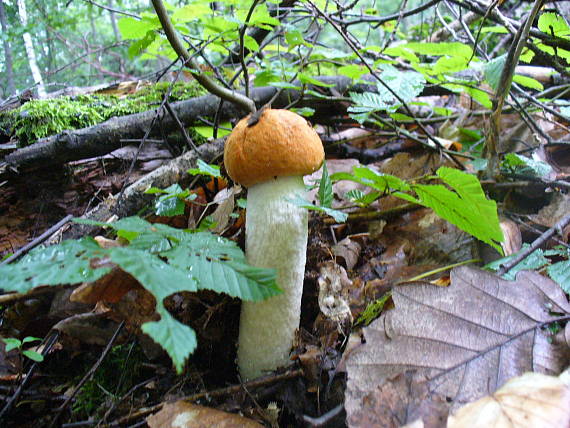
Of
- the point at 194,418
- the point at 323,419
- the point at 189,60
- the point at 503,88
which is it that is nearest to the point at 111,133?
the point at 189,60

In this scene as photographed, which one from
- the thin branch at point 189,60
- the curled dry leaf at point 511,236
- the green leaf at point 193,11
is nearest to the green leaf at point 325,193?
the thin branch at point 189,60

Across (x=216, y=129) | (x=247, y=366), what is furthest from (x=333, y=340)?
(x=216, y=129)

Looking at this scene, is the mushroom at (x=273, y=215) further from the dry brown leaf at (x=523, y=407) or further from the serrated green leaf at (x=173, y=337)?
the dry brown leaf at (x=523, y=407)

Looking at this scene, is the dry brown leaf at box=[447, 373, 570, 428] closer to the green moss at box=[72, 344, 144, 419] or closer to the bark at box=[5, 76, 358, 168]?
the green moss at box=[72, 344, 144, 419]

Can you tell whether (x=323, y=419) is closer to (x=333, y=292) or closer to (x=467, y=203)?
(x=333, y=292)

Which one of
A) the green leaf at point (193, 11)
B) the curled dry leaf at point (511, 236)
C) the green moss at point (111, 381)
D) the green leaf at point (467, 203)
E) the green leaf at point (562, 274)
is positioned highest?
the green leaf at point (193, 11)

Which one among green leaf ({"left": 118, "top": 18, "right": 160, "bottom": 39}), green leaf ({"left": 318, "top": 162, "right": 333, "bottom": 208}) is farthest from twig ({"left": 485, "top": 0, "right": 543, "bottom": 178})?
green leaf ({"left": 118, "top": 18, "right": 160, "bottom": 39})
